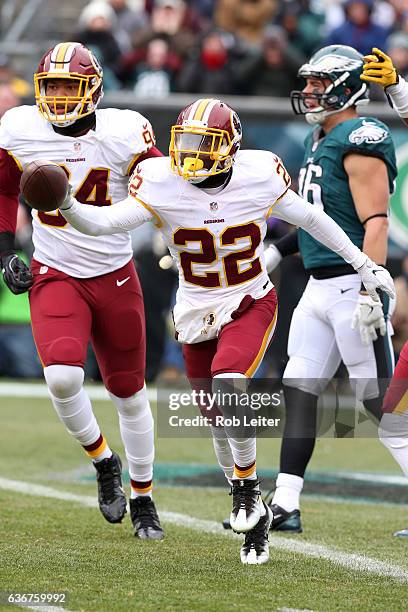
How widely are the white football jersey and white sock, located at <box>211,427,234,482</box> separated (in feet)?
2.58

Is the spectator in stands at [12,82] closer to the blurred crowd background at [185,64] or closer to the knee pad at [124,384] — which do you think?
the blurred crowd background at [185,64]

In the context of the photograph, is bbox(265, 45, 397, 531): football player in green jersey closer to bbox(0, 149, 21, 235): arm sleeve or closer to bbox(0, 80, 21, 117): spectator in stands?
bbox(0, 149, 21, 235): arm sleeve

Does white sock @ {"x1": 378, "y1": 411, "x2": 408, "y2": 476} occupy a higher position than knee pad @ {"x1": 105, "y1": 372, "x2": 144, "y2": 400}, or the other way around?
knee pad @ {"x1": 105, "y1": 372, "x2": 144, "y2": 400}

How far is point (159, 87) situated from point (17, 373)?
3.13m

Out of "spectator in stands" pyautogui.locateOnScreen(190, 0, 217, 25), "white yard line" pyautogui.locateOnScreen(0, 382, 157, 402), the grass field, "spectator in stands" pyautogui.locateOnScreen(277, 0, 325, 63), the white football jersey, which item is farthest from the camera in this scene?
"spectator in stands" pyautogui.locateOnScreen(190, 0, 217, 25)

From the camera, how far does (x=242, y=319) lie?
4.43m

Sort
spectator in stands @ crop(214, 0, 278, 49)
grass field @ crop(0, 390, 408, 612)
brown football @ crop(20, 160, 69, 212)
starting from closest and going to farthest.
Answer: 1. grass field @ crop(0, 390, 408, 612)
2. brown football @ crop(20, 160, 69, 212)
3. spectator in stands @ crop(214, 0, 278, 49)

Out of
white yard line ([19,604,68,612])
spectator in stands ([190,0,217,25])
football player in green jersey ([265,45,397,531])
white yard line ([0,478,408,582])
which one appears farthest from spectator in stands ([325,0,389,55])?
white yard line ([19,604,68,612])

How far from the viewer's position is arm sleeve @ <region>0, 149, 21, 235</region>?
475 cm

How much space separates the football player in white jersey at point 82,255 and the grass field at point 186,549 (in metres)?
0.31

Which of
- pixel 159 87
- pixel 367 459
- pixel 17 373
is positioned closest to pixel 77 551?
pixel 367 459

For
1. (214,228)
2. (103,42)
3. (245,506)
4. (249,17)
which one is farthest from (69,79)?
(249,17)

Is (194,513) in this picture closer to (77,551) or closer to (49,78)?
(77,551)

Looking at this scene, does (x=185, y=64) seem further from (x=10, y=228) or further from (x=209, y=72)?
(x=10, y=228)
